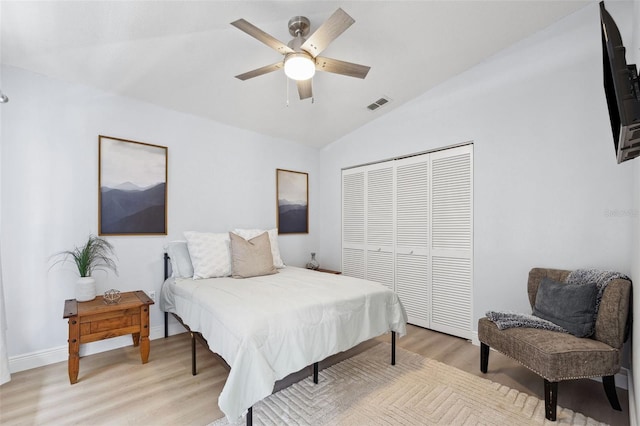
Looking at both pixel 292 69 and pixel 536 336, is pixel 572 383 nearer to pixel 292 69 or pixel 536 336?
pixel 536 336

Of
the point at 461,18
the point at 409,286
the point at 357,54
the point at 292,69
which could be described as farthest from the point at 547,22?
the point at 409,286

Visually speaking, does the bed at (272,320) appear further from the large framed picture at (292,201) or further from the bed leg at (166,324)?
the large framed picture at (292,201)

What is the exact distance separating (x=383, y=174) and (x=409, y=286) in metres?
1.53

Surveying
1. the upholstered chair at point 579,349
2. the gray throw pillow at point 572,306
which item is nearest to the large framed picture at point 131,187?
the upholstered chair at point 579,349

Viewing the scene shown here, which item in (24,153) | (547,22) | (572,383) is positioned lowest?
(572,383)

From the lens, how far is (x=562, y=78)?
2.61m

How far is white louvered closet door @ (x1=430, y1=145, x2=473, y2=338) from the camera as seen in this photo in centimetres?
324

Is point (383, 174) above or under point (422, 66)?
under

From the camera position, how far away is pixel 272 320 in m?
1.87

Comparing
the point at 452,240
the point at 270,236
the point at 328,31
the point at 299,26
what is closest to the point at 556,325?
the point at 452,240

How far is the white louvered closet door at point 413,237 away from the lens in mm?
3631

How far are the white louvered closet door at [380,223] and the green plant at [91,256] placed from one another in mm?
3071

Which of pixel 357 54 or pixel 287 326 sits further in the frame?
pixel 357 54

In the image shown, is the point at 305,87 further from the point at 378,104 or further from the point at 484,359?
the point at 484,359
